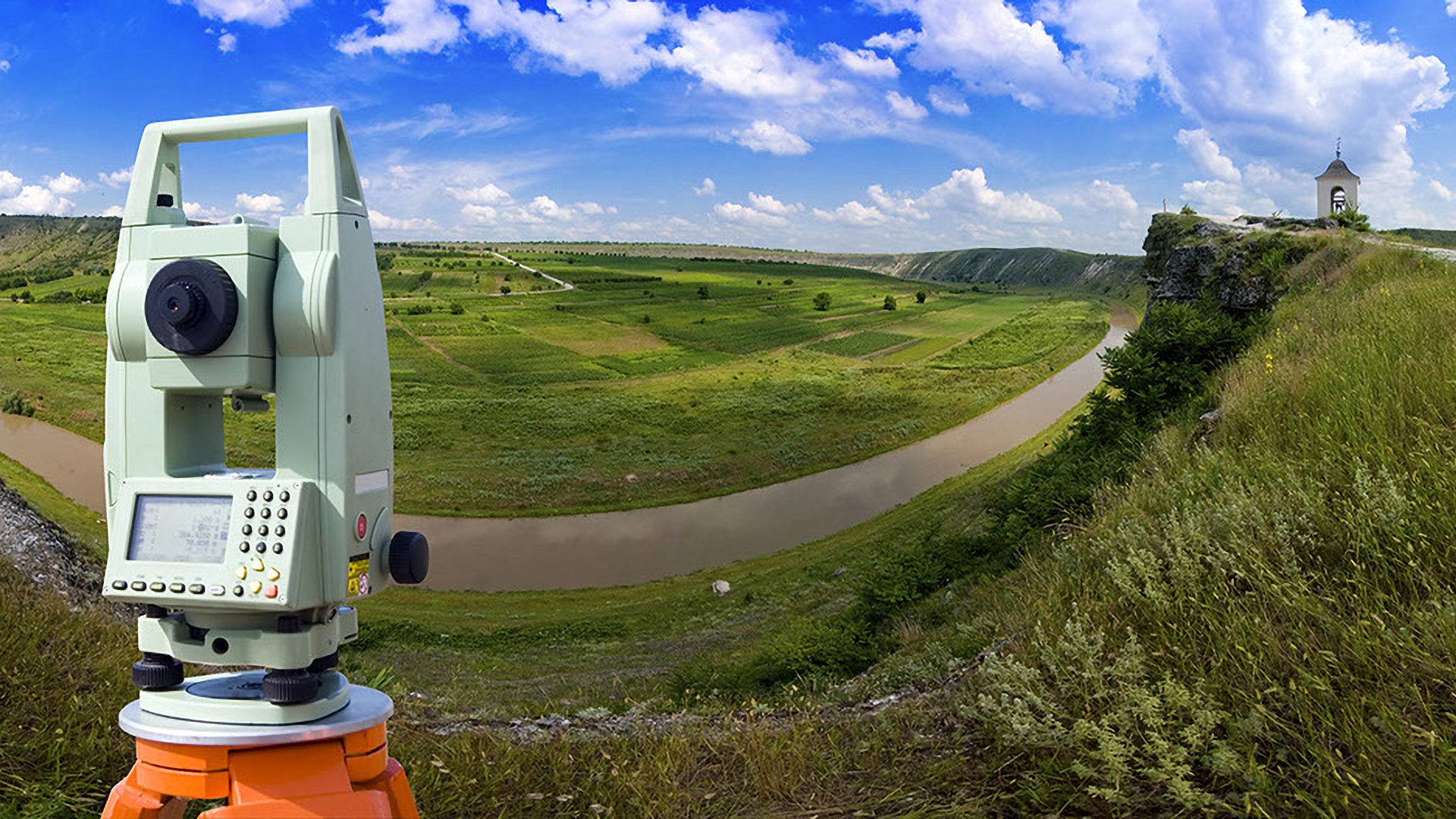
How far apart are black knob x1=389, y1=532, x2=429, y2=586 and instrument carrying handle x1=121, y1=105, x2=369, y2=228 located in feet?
3.51

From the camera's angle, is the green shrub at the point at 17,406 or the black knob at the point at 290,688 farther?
the green shrub at the point at 17,406

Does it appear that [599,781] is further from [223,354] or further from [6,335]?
[6,335]

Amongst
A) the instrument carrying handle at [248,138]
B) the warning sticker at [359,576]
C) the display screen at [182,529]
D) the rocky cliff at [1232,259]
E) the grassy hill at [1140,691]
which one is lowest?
the grassy hill at [1140,691]

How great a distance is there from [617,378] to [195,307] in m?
30.7

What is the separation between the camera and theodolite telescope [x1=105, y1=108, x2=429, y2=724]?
222cm

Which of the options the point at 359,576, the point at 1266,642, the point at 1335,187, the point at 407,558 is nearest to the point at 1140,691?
the point at 1266,642

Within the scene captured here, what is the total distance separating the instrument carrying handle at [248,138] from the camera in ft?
8.15

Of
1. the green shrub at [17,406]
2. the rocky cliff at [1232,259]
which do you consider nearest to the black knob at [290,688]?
the rocky cliff at [1232,259]

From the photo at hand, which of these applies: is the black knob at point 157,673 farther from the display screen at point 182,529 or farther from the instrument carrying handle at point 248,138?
the instrument carrying handle at point 248,138

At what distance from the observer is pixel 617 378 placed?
32750 mm

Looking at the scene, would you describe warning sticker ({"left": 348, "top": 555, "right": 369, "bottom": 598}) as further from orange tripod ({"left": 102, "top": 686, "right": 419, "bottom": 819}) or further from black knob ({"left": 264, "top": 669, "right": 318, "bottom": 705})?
orange tripod ({"left": 102, "top": 686, "right": 419, "bottom": 819})

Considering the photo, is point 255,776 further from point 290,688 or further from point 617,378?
point 617,378

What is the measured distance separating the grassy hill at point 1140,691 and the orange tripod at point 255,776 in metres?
1.45

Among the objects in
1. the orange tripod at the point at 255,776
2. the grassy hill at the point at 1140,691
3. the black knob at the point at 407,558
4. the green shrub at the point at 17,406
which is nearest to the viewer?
the orange tripod at the point at 255,776
